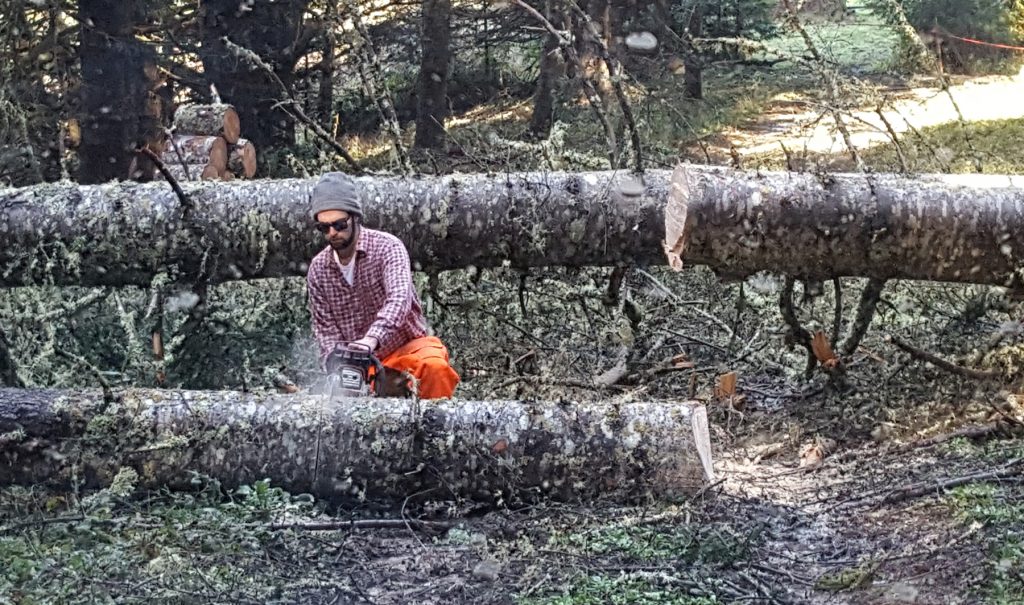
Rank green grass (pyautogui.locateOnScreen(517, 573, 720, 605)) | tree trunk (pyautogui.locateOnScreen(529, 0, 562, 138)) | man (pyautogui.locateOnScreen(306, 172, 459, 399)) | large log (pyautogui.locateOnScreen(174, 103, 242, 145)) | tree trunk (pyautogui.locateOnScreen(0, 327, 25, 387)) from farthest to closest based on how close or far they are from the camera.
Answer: tree trunk (pyautogui.locateOnScreen(529, 0, 562, 138))
large log (pyautogui.locateOnScreen(174, 103, 242, 145))
tree trunk (pyautogui.locateOnScreen(0, 327, 25, 387))
man (pyautogui.locateOnScreen(306, 172, 459, 399))
green grass (pyautogui.locateOnScreen(517, 573, 720, 605))

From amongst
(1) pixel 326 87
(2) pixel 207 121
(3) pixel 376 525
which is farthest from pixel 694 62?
(3) pixel 376 525

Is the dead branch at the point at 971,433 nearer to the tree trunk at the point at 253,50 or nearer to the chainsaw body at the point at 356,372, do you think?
the chainsaw body at the point at 356,372

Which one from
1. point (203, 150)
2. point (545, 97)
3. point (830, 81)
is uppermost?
point (830, 81)

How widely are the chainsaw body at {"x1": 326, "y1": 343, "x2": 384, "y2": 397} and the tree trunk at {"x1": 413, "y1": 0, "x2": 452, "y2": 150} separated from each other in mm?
8784

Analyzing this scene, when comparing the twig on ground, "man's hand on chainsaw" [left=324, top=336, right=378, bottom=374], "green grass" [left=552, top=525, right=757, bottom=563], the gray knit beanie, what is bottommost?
the twig on ground

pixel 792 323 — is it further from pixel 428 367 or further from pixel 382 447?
pixel 382 447

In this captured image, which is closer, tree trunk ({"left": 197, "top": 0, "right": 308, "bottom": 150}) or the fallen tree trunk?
the fallen tree trunk

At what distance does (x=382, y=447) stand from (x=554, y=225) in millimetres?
1822

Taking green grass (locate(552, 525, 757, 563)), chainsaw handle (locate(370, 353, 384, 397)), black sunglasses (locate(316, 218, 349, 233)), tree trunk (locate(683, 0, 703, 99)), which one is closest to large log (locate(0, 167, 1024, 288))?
black sunglasses (locate(316, 218, 349, 233))

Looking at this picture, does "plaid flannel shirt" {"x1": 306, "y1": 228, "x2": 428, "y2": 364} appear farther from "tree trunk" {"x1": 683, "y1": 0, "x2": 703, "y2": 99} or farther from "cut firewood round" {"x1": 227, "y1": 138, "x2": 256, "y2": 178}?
"tree trunk" {"x1": 683, "y1": 0, "x2": 703, "y2": 99}

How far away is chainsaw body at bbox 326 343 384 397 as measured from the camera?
511 cm

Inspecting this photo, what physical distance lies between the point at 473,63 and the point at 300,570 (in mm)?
12030

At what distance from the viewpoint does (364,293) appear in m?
5.68

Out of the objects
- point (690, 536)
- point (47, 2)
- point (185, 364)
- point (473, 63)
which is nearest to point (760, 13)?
point (473, 63)
